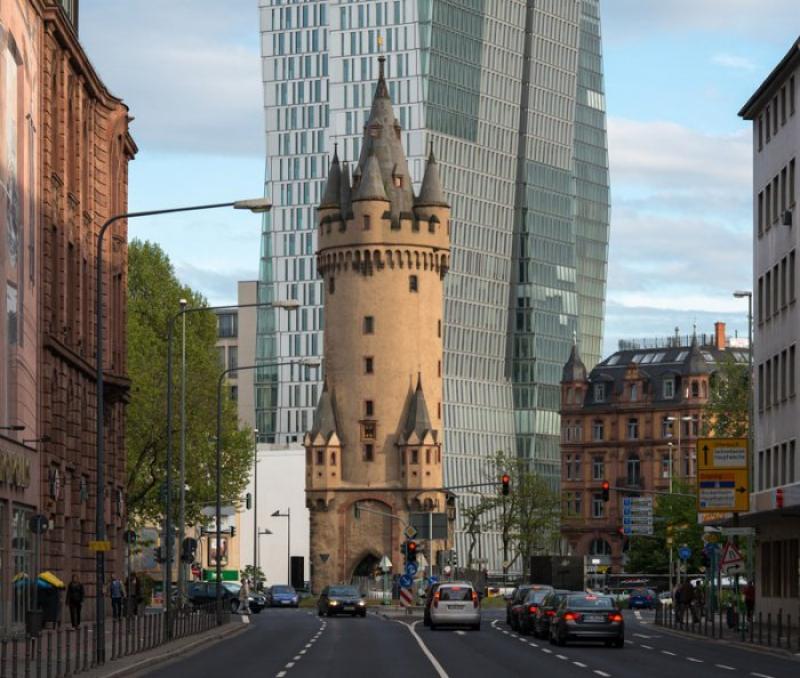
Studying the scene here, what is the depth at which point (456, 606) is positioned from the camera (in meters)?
68.7

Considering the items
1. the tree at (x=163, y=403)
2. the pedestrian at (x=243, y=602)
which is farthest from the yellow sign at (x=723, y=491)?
the pedestrian at (x=243, y=602)

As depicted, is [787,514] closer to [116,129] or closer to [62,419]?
[62,419]

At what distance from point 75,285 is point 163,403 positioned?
34.0m

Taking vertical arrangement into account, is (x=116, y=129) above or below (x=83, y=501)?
above

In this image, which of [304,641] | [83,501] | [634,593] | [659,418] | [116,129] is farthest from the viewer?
[659,418]

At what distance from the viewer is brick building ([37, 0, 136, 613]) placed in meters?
60.7

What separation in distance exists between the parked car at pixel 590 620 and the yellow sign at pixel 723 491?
13370mm

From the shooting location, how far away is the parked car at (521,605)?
66.4 m

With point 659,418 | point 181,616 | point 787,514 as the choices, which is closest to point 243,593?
point 181,616

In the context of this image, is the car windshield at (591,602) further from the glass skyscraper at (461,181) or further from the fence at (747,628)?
the glass skyscraper at (461,181)

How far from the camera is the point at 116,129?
76.1m

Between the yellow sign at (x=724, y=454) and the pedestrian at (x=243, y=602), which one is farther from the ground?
the yellow sign at (x=724, y=454)

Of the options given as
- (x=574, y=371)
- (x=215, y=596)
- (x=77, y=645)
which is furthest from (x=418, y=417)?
(x=77, y=645)

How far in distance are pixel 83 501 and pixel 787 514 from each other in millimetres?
22541
